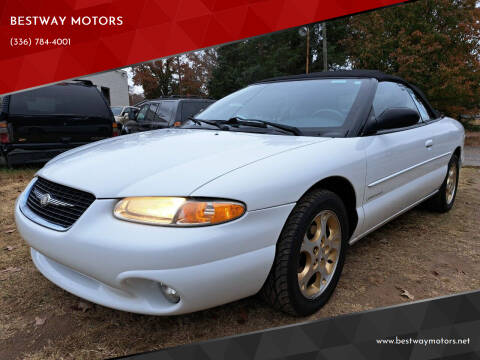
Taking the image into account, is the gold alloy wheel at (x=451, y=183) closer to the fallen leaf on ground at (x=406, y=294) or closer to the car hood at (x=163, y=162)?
the fallen leaf on ground at (x=406, y=294)

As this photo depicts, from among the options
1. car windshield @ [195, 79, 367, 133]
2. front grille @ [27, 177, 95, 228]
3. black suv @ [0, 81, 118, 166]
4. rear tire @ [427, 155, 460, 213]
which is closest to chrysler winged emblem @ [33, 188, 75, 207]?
front grille @ [27, 177, 95, 228]

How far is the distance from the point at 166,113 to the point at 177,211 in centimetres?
636

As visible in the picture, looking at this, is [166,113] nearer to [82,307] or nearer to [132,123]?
[132,123]

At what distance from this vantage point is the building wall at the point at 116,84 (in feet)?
72.5

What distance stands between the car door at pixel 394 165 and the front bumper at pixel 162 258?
37.4 inches

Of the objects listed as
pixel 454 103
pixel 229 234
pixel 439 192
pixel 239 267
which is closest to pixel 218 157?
pixel 229 234

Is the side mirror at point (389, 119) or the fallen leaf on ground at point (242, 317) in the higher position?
the side mirror at point (389, 119)

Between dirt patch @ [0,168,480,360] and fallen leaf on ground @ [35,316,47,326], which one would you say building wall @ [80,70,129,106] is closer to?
dirt patch @ [0,168,480,360]

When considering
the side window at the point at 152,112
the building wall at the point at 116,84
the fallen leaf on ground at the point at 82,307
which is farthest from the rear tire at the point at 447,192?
the building wall at the point at 116,84

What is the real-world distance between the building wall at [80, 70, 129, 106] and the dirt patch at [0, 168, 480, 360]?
2096 cm

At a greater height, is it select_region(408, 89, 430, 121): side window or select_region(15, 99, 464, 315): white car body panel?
select_region(408, 89, 430, 121): side window

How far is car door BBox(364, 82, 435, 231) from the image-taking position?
235cm

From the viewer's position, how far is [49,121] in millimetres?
5754

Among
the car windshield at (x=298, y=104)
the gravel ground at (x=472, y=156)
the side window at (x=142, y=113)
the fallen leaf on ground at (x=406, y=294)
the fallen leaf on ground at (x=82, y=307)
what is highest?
the car windshield at (x=298, y=104)
